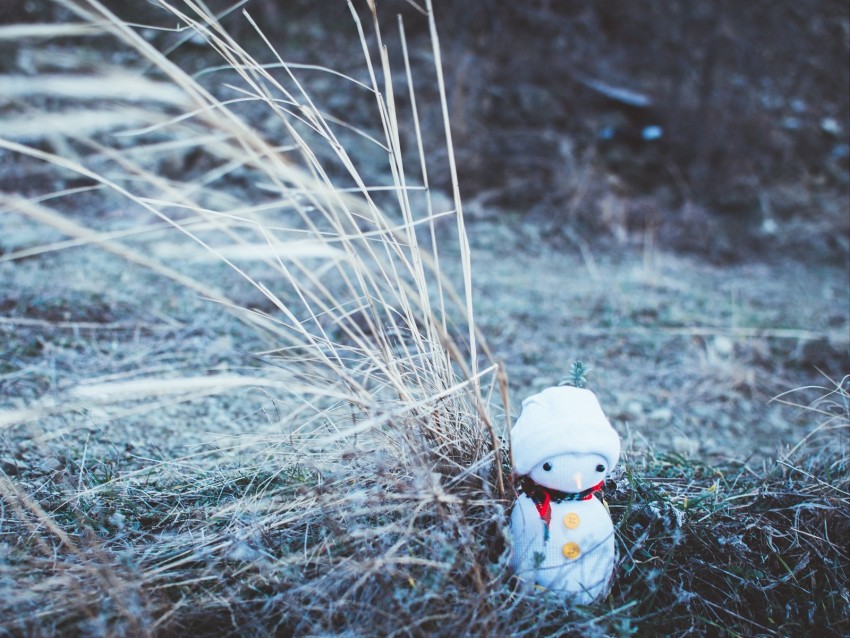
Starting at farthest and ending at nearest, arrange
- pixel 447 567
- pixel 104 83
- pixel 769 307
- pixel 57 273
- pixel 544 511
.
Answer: pixel 769 307 → pixel 57 273 → pixel 544 511 → pixel 447 567 → pixel 104 83

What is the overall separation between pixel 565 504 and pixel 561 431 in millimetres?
137

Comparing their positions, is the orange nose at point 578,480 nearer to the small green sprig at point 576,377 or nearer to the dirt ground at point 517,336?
the small green sprig at point 576,377

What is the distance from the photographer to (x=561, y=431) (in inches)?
36.4

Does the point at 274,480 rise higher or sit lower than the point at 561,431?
lower

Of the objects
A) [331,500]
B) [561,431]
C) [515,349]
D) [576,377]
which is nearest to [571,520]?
[561,431]

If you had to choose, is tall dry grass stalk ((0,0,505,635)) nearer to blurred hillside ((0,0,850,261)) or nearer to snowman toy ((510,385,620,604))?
snowman toy ((510,385,620,604))

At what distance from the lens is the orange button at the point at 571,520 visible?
946 mm

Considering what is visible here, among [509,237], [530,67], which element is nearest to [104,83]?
[509,237]

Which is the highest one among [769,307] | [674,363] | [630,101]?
[630,101]

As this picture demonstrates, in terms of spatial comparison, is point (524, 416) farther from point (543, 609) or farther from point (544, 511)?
point (543, 609)

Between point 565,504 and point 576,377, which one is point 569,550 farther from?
point 576,377

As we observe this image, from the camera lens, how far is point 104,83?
0.73 meters

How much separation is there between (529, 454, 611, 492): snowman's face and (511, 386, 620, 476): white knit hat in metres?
0.01

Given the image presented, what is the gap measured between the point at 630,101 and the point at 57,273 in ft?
16.4
